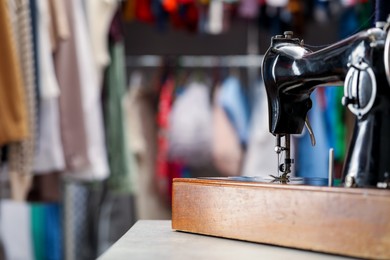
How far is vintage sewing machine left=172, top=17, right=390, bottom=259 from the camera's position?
3.65ft

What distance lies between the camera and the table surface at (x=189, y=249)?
3.74ft

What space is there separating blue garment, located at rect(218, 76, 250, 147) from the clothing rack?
257mm

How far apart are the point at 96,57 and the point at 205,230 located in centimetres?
208

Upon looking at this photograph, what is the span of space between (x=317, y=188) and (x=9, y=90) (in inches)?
57.8

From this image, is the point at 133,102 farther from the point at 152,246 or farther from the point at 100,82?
the point at 152,246

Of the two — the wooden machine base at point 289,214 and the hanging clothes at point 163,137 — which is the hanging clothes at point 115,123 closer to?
the hanging clothes at point 163,137

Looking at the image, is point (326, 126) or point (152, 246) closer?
point (152, 246)

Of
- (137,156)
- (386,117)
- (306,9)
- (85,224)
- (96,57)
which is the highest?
(306,9)

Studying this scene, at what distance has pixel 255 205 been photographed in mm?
1262

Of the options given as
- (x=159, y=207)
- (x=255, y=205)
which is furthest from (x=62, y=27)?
(x=255, y=205)

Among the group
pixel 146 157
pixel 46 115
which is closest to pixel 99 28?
pixel 46 115

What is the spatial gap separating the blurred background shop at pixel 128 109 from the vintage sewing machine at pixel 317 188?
1.20 meters

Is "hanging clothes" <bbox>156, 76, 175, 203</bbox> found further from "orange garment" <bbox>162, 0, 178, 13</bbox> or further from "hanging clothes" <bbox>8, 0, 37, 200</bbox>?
"hanging clothes" <bbox>8, 0, 37, 200</bbox>

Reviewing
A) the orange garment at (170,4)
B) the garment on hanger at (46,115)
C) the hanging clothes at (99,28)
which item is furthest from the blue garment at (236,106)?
the garment on hanger at (46,115)
